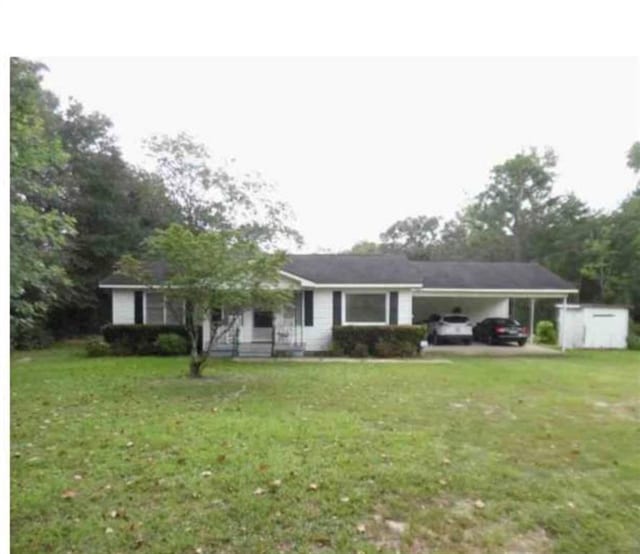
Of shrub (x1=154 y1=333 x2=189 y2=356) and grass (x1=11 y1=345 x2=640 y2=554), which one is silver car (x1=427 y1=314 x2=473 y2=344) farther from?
shrub (x1=154 y1=333 x2=189 y2=356)

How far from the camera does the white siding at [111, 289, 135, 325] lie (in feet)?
50.3

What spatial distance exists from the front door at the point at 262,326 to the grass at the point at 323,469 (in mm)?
6560

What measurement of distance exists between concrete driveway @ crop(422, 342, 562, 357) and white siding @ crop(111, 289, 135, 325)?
9.93m

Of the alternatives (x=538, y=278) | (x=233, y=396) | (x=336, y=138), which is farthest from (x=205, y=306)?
(x=538, y=278)

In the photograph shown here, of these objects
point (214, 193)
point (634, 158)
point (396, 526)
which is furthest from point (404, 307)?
point (634, 158)

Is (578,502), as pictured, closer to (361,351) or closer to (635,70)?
(635,70)

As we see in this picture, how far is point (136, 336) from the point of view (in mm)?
14508

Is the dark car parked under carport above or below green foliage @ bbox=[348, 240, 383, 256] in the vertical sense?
below

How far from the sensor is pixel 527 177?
3472 centimetres

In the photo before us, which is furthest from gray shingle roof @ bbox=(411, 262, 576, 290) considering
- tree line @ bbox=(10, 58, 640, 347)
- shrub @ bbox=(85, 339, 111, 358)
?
shrub @ bbox=(85, 339, 111, 358)

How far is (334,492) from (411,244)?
4089 cm

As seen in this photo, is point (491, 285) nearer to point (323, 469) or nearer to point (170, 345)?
point (170, 345)

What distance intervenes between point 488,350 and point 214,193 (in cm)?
1695

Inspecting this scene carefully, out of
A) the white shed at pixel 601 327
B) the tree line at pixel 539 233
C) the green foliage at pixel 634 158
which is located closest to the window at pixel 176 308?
the white shed at pixel 601 327
